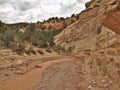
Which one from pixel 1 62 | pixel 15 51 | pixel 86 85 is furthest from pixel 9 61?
pixel 86 85

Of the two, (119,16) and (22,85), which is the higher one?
(119,16)

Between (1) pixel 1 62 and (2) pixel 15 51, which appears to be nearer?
(1) pixel 1 62

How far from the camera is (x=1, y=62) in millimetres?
25672

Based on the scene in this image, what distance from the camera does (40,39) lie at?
5716 centimetres

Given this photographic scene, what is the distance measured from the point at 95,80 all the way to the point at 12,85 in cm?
456

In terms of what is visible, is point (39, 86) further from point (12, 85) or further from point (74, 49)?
point (74, 49)

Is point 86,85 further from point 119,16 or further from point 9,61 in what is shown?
point 9,61

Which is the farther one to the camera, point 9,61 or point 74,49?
point 74,49

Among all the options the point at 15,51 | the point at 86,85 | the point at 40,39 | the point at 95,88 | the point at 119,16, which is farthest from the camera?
the point at 40,39

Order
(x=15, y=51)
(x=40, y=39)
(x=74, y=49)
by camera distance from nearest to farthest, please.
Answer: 1. (x=15, y=51)
2. (x=74, y=49)
3. (x=40, y=39)

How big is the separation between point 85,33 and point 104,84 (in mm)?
35071

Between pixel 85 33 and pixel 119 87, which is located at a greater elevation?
pixel 85 33

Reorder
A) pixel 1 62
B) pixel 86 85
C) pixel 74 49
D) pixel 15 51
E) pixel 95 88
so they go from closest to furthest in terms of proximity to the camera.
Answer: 1. pixel 95 88
2. pixel 86 85
3. pixel 1 62
4. pixel 15 51
5. pixel 74 49

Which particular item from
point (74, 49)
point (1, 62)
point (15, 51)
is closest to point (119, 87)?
point (1, 62)
